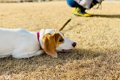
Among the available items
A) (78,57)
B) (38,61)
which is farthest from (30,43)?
(78,57)

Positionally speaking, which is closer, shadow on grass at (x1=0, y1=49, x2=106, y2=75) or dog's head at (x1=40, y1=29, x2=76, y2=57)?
shadow on grass at (x1=0, y1=49, x2=106, y2=75)

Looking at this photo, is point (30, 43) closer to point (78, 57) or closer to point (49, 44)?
point (49, 44)

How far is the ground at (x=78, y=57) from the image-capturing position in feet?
7.30

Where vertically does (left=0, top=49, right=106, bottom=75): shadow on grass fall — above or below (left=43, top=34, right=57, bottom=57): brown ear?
below

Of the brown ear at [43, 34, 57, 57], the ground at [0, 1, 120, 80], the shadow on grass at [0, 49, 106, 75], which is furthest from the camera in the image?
the brown ear at [43, 34, 57, 57]

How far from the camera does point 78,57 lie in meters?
2.57

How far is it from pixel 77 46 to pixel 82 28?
2.70 ft

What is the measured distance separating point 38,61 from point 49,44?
0.47 feet

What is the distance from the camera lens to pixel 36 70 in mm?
2312

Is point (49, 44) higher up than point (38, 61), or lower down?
higher up

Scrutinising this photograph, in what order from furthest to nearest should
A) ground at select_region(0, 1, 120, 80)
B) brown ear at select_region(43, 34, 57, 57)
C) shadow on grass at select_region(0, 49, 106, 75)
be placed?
brown ear at select_region(43, 34, 57, 57) < shadow on grass at select_region(0, 49, 106, 75) < ground at select_region(0, 1, 120, 80)

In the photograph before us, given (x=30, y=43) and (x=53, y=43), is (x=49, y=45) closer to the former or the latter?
(x=53, y=43)

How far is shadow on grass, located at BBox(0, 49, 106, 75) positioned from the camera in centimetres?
234

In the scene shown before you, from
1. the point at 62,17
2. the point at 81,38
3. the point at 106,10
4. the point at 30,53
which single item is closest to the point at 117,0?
the point at 106,10
